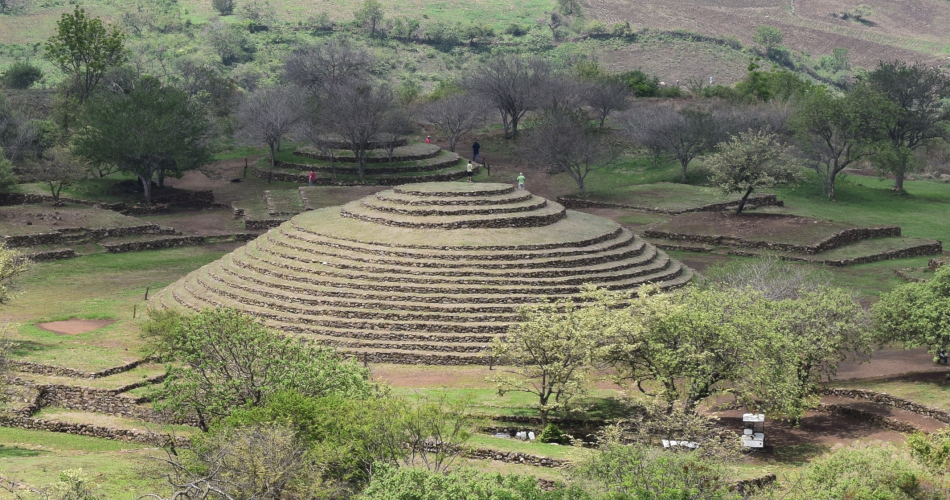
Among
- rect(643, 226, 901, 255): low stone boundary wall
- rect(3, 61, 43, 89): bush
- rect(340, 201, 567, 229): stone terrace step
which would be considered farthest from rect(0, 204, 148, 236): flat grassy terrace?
rect(3, 61, 43, 89): bush

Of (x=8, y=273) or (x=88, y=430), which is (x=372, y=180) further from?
(x=88, y=430)

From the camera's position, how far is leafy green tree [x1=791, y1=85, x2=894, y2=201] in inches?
3324

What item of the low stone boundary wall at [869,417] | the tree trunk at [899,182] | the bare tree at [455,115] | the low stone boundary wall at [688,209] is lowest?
the low stone boundary wall at [869,417]

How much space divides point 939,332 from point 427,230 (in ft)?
77.5

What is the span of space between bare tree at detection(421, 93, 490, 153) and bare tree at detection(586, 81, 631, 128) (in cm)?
1099

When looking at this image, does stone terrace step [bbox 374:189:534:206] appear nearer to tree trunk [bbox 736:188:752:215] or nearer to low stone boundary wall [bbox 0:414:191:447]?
tree trunk [bbox 736:188:752:215]

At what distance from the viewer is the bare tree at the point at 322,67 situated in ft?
358

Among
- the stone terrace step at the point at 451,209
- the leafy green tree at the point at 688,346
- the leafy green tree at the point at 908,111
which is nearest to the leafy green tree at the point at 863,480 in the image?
the leafy green tree at the point at 688,346

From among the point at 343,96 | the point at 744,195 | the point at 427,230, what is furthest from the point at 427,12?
the point at 427,230

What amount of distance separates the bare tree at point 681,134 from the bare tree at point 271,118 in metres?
27.4

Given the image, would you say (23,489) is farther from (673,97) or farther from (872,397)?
(673,97)

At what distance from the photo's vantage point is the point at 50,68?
451 feet

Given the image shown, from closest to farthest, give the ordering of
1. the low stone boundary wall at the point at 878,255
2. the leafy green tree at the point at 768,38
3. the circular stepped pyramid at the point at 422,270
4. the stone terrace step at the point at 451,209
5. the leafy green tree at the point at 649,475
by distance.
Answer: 1. the leafy green tree at the point at 649,475
2. the circular stepped pyramid at the point at 422,270
3. the stone terrace step at the point at 451,209
4. the low stone boundary wall at the point at 878,255
5. the leafy green tree at the point at 768,38

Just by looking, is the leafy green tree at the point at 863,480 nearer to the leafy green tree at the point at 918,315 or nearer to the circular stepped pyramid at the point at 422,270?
the leafy green tree at the point at 918,315
